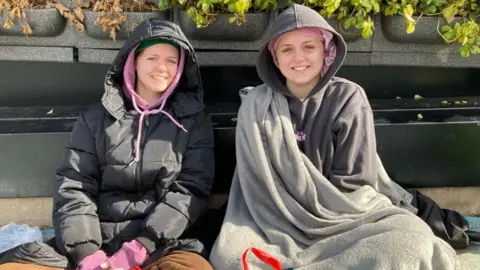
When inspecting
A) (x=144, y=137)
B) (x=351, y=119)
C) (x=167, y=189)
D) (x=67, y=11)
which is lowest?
(x=167, y=189)

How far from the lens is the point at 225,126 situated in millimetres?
3074

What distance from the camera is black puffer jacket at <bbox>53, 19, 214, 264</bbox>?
2547mm

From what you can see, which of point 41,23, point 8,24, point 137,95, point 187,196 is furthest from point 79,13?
point 187,196

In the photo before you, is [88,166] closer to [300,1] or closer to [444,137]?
[300,1]

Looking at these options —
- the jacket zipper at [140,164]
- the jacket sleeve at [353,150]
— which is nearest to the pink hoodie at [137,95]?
the jacket zipper at [140,164]

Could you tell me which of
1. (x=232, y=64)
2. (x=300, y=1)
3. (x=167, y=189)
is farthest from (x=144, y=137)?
(x=300, y=1)

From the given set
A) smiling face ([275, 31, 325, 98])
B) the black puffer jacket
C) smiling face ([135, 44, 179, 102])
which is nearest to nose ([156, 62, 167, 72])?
smiling face ([135, 44, 179, 102])

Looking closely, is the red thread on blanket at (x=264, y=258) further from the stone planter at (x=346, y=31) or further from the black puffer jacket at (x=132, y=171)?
the stone planter at (x=346, y=31)

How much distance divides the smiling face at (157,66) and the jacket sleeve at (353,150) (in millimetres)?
847

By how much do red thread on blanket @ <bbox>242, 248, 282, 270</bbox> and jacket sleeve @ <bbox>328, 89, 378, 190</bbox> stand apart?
465 mm

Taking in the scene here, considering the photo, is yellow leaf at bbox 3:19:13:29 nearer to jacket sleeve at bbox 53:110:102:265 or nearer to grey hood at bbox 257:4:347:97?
jacket sleeve at bbox 53:110:102:265

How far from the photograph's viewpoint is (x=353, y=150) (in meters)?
2.53

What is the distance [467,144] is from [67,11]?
243 cm

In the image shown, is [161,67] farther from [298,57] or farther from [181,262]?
[181,262]
